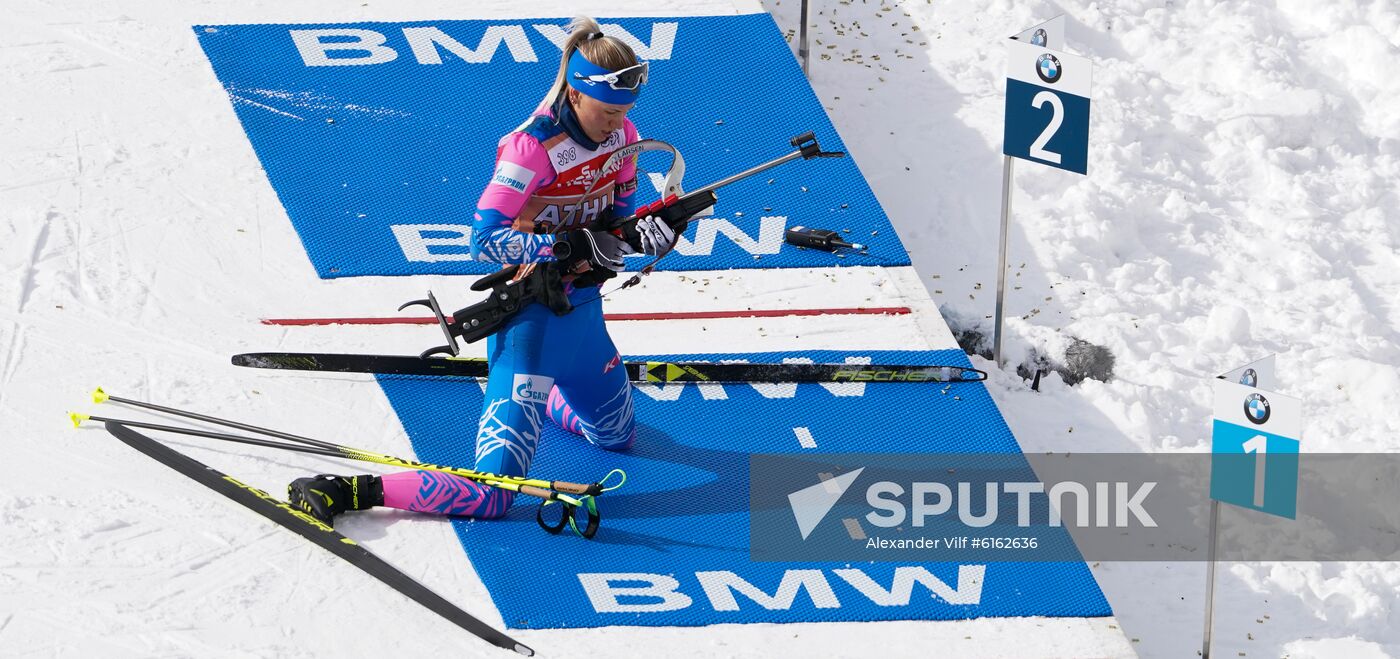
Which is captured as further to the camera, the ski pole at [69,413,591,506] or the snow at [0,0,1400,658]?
the ski pole at [69,413,591,506]

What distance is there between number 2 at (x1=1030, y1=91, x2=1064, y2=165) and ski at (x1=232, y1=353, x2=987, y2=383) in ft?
3.14

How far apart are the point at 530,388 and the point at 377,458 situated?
2.01 ft

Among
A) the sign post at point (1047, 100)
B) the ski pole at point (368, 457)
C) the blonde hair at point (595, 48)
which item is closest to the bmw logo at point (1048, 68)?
the sign post at point (1047, 100)

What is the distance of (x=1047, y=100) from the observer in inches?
297

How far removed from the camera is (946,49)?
10.4 meters

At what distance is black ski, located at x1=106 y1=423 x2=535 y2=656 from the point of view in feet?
18.9

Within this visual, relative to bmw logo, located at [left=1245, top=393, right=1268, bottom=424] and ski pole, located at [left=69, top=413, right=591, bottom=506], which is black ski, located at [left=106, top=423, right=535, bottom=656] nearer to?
ski pole, located at [left=69, top=413, right=591, bottom=506]

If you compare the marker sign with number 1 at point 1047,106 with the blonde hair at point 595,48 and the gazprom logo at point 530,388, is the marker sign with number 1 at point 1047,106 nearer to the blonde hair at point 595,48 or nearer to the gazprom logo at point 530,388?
the blonde hair at point 595,48

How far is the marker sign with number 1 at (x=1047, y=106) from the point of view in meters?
7.43

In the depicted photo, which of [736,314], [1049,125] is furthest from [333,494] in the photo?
[1049,125]

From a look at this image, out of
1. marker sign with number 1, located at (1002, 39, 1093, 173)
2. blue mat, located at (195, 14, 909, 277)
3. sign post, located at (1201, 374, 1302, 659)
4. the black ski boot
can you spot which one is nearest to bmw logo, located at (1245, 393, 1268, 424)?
sign post, located at (1201, 374, 1302, 659)

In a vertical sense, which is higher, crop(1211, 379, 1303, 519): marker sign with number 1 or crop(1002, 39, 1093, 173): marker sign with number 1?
crop(1002, 39, 1093, 173): marker sign with number 1

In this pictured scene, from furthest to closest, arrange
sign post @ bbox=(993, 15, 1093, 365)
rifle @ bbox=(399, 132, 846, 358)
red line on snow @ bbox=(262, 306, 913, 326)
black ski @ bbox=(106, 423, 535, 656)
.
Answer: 1. red line on snow @ bbox=(262, 306, 913, 326)
2. sign post @ bbox=(993, 15, 1093, 365)
3. rifle @ bbox=(399, 132, 846, 358)
4. black ski @ bbox=(106, 423, 535, 656)

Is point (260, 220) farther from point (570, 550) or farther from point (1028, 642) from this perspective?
point (1028, 642)
